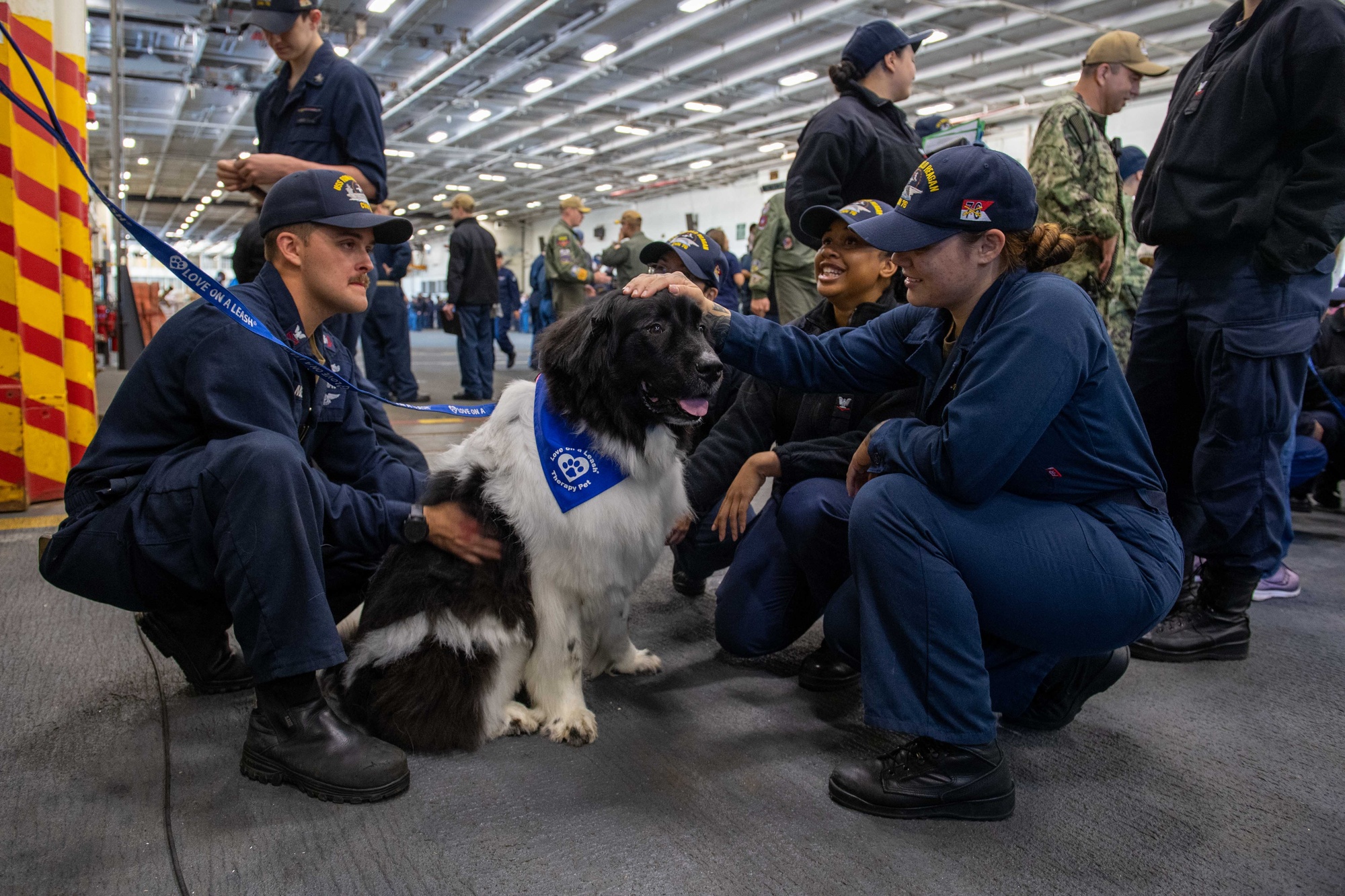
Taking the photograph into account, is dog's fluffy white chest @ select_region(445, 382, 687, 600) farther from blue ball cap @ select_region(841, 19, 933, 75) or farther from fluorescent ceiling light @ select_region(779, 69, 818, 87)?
fluorescent ceiling light @ select_region(779, 69, 818, 87)

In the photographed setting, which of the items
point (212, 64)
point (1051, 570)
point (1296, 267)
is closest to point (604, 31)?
point (212, 64)

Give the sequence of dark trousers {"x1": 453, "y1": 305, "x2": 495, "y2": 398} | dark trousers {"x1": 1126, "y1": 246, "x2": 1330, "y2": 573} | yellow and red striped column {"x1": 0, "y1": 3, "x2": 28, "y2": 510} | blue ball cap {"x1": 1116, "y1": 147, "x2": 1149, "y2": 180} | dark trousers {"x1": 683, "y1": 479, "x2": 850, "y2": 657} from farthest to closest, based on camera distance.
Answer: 1. dark trousers {"x1": 453, "y1": 305, "x2": 495, "y2": 398}
2. blue ball cap {"x1": 1116, "y1": 147, "x2": 1149, "y2": 180}
3. yellow and red striped column {"x1": 0, "y1": 3, "x2": 28, "y2": 510}
4. dark trousers {"x1": 1126, "y1": 246, "x2": 1330, "y2": 573}
5. dark trousers {"x1": 683, "y1": 479, "x2": 850, "y2": 657}

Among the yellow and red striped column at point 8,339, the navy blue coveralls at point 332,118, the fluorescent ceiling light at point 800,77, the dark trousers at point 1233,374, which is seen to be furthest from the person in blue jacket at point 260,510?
the fluorescent ceiling light at point 800,77

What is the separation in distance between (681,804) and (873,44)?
3.27 metres

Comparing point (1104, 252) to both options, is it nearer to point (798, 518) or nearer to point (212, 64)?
point (798, 518)

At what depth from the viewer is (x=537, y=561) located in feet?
7.25

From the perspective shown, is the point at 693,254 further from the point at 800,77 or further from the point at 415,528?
the point at 800,77

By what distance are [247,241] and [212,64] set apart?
14753mm

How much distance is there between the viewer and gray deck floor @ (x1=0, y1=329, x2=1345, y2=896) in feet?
5.39

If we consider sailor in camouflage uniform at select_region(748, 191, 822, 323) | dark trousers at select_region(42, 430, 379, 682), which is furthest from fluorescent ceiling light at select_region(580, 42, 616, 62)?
dark trousers at select_region(42, 430, 379, 682)

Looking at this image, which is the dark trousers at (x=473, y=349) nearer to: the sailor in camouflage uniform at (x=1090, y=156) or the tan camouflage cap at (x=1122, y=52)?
the sailor in camouflage uniform at (x=1090, y=156)

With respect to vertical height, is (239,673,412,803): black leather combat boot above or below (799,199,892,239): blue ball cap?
below

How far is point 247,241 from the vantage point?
10.5 feet

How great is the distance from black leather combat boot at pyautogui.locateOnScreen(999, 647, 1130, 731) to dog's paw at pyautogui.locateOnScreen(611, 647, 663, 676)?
108cm
